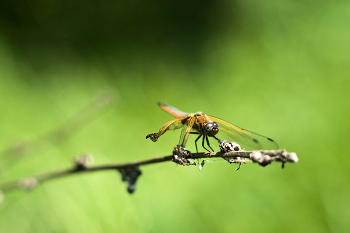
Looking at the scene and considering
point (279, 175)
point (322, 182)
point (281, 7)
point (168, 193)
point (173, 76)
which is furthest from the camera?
point (173, 76)

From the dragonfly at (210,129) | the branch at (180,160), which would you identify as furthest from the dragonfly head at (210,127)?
the branch at (180,160)

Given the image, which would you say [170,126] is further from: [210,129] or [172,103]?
[172,103]

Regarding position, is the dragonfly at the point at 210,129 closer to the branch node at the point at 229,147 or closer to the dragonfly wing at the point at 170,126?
the dragonfly wing at the point at 170,126

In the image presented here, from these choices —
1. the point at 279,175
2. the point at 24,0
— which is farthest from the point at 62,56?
the point at 279,175

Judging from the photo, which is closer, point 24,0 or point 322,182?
point 322,182

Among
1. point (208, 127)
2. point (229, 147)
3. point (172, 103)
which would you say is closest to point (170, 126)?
point (208, 127)

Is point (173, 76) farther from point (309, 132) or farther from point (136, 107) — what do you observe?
point (309, 132)

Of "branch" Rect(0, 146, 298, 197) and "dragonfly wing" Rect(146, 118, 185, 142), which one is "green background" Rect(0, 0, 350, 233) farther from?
"dragonfly wing" Rect(146, 118, 185, 142)

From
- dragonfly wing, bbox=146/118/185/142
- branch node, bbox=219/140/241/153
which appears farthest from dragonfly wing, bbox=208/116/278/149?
branch node, bbox=219/140/241/153
